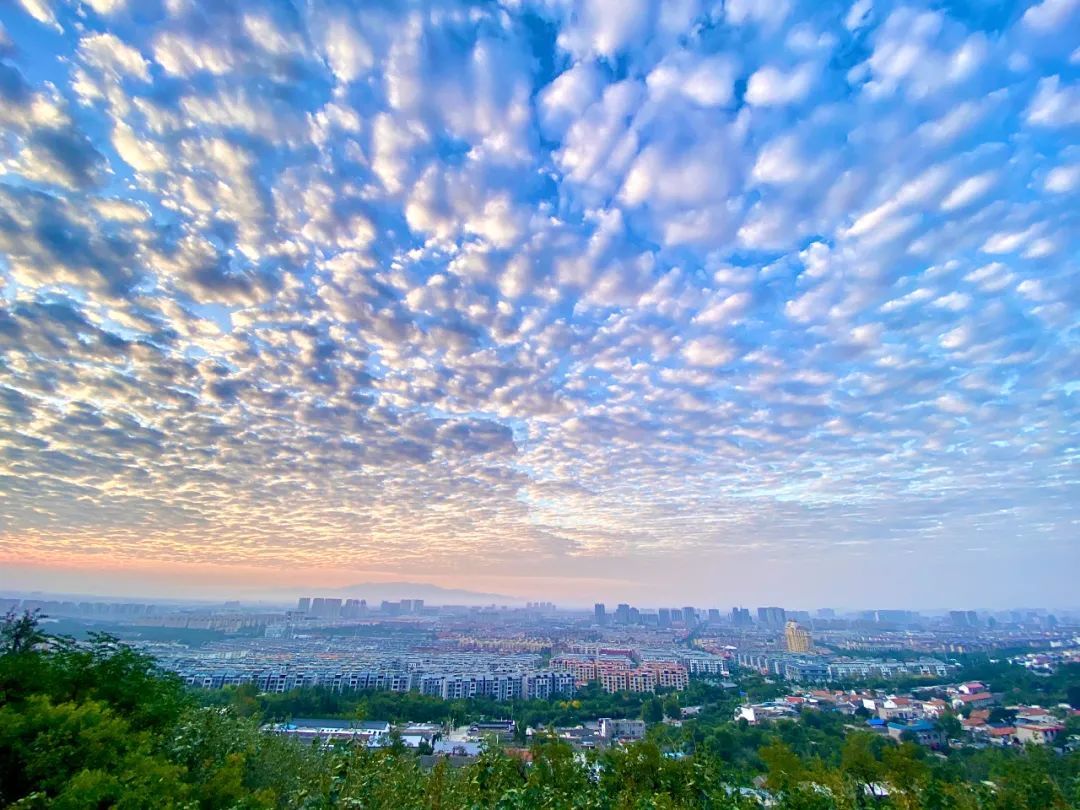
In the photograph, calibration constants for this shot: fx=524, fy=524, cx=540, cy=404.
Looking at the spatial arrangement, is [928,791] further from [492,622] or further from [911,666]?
[492,622]

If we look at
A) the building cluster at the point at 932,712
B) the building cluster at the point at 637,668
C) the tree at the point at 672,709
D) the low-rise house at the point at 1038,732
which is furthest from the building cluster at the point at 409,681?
the low-rise house at the point at 1038,732

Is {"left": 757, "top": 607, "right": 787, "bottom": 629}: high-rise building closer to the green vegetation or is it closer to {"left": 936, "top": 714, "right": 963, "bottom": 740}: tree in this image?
{"left": 936, "top": 714, "right": 963, "bottom": 740}: tree

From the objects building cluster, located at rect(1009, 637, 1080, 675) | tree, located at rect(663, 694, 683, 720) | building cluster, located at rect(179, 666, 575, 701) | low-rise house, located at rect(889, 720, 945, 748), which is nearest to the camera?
low-rise house, located at rect(889, 720, 945, 748)

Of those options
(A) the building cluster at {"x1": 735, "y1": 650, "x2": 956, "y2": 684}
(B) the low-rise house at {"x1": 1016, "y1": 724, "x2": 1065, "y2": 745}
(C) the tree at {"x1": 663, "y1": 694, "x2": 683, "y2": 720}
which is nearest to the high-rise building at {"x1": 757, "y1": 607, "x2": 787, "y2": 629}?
(A) the building cluster at {"x1": 735, "y1": 650, "x2": 956, "y2": 684}

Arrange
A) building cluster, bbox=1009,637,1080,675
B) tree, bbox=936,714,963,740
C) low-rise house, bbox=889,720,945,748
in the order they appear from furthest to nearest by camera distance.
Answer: building cluster, bbox=1009,637,1080,675 < tree, bbox=936,714,963,740 < low-rise house, bbox=889,720,945,748

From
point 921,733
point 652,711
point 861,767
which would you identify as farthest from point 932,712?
point 861,767

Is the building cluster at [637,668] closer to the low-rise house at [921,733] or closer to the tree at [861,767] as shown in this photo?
the low-rise house at [921,733]

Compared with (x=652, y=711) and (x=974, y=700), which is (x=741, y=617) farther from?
(x=652, y=711)
